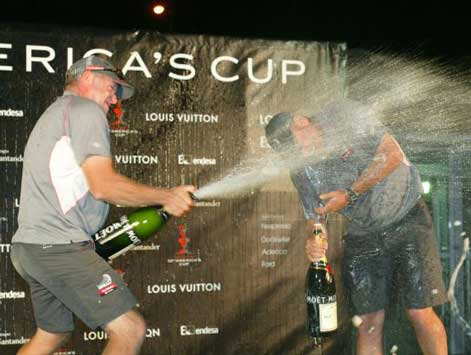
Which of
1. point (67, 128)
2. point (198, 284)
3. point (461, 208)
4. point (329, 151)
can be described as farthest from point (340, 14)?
point (67, 128)

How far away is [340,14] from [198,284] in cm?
225

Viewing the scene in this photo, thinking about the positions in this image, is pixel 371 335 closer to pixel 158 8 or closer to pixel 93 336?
pixel 93 336

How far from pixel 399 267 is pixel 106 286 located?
7.47ft

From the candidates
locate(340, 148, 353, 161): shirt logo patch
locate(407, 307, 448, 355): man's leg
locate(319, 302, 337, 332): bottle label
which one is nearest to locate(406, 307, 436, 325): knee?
locate(407, 307, 448, 355): man's leg

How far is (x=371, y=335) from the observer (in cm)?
484

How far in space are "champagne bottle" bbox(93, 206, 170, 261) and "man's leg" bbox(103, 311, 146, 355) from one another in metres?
0.49

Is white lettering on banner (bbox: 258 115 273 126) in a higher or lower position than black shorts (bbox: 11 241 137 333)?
higher

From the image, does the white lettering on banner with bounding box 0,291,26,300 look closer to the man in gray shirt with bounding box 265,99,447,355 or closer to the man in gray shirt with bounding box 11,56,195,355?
the man in gray shirt with bounding box 11,56,195,355

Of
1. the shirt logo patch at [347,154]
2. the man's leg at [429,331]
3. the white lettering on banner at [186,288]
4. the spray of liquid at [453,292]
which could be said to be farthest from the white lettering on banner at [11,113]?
the spray of liquid at [453,292]

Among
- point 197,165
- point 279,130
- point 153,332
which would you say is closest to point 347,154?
point 279,130

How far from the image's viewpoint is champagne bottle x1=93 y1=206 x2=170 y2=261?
3639mm

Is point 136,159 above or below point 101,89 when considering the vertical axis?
below

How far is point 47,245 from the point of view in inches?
131

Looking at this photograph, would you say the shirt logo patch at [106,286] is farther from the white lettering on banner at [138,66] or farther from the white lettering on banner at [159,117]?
the white lettering on banner at [138,66]
